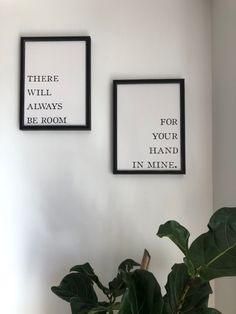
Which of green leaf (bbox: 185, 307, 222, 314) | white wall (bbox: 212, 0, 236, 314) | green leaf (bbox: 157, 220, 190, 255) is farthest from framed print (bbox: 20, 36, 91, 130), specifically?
green leaf (bbox: 185, 307, 222, 314)

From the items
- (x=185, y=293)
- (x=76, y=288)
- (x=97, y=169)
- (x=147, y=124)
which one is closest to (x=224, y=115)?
(x=147, y=124)

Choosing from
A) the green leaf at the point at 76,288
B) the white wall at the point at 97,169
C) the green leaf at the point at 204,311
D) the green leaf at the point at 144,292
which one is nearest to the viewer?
the green leaf at the point at 144,292

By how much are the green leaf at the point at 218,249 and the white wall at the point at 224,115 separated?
32 centimetres

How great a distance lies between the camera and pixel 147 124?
53.2 inches

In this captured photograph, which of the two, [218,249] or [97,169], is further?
[97,169]

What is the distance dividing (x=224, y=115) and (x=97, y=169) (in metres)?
0.48

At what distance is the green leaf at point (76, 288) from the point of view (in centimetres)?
107

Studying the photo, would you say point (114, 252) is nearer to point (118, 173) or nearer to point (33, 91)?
point (118, 173)

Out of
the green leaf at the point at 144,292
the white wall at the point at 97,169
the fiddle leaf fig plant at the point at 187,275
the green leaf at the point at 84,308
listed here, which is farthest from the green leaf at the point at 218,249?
the white wall at the point at 97,169

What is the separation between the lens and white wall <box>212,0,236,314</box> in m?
1.15

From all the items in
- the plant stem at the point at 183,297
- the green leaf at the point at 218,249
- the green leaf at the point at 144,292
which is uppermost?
the green leaf at the point at 218,249

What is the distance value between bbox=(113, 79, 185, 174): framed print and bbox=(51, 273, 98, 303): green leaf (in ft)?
1.31

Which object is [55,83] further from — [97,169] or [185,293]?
[185,293]

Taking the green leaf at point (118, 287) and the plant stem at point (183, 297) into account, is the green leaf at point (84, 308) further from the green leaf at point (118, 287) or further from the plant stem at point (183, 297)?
the plant stem at point (183, 297)
